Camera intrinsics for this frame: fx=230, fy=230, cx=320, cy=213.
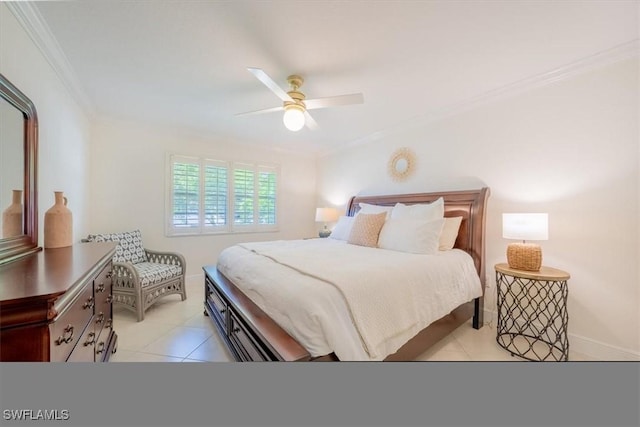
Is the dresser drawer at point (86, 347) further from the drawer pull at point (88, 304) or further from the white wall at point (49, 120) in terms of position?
Result: the white wall at point (49, 120)

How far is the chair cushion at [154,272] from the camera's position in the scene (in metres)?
2.46

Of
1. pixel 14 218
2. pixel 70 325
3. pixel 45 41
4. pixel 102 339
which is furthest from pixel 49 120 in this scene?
pixel 70 325

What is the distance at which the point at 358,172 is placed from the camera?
13.0 feet

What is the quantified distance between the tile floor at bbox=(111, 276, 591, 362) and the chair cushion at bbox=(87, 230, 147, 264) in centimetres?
62

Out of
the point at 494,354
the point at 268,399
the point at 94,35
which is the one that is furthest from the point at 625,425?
the point at 94,35

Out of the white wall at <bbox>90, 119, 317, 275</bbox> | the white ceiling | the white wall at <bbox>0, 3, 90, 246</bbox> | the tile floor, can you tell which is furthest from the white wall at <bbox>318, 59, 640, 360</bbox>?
the white wall at <bbox>0, 3, 90, 246</bbox>

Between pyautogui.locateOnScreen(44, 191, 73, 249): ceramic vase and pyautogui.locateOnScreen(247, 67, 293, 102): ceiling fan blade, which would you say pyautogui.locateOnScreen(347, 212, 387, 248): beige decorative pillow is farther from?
pyautogui.locateOnScreen(44, 191, 73, 249): ceramic vase

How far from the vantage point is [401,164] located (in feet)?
10.7

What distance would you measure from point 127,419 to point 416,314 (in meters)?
1.47

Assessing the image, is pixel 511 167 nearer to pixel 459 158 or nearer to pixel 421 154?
pixel 459 158

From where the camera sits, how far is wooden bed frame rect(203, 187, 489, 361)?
1.20 meters

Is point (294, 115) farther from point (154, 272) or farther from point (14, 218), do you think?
point (154, 272)

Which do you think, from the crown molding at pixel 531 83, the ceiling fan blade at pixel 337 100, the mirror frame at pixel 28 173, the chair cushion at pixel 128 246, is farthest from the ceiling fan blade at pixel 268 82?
the chair cushion at pixel 128 246

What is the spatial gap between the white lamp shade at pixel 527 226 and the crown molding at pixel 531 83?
3.94ft
